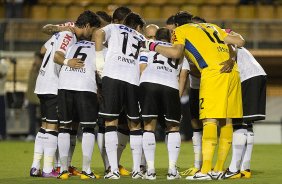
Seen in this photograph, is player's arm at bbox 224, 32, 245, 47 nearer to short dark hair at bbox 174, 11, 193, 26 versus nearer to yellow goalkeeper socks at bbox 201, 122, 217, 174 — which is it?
short dark hair at bbox 174, 11, 193, 26

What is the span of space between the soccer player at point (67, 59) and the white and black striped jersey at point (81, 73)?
0.25 ft

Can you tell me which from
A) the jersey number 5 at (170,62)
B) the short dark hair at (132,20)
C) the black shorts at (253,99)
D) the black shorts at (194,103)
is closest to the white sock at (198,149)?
the black shorts at (194,103)

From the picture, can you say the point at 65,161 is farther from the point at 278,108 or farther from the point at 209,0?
the point at 209,0

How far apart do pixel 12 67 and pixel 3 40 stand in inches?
37.6

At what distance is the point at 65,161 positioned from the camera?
11055 millimetres

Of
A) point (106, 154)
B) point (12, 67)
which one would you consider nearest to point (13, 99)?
point (12, 67)

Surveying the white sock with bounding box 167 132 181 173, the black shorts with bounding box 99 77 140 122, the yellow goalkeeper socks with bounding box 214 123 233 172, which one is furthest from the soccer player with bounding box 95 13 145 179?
the yellow goalkeeper socks with bounding box 214 123 233 172

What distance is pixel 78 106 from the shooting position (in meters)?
11.0

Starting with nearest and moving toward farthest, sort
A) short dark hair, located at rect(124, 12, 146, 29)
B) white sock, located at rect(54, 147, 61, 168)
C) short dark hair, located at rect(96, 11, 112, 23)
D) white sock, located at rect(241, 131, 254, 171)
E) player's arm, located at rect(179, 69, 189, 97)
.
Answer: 1. short dark hair, located at rect(124, 12, 146, 29)
2. player's arm, located at rect(179, 69, 189, 97)
3. white sock, located at rect(241, 131, 254, 171)
4. short dark hair, located at rect(96, 11, 112, 23)
5. white sock, located at rect(54, 147, 61, 168)

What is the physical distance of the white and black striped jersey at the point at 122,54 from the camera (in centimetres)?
1090

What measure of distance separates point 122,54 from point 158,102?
2.33ft

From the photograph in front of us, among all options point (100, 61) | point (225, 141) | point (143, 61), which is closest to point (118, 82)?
point (100, 61)

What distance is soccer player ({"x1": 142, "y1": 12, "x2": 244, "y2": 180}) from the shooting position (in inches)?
420

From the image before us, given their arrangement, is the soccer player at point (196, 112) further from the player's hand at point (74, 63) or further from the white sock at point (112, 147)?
the player's hand at point (74, 63)
